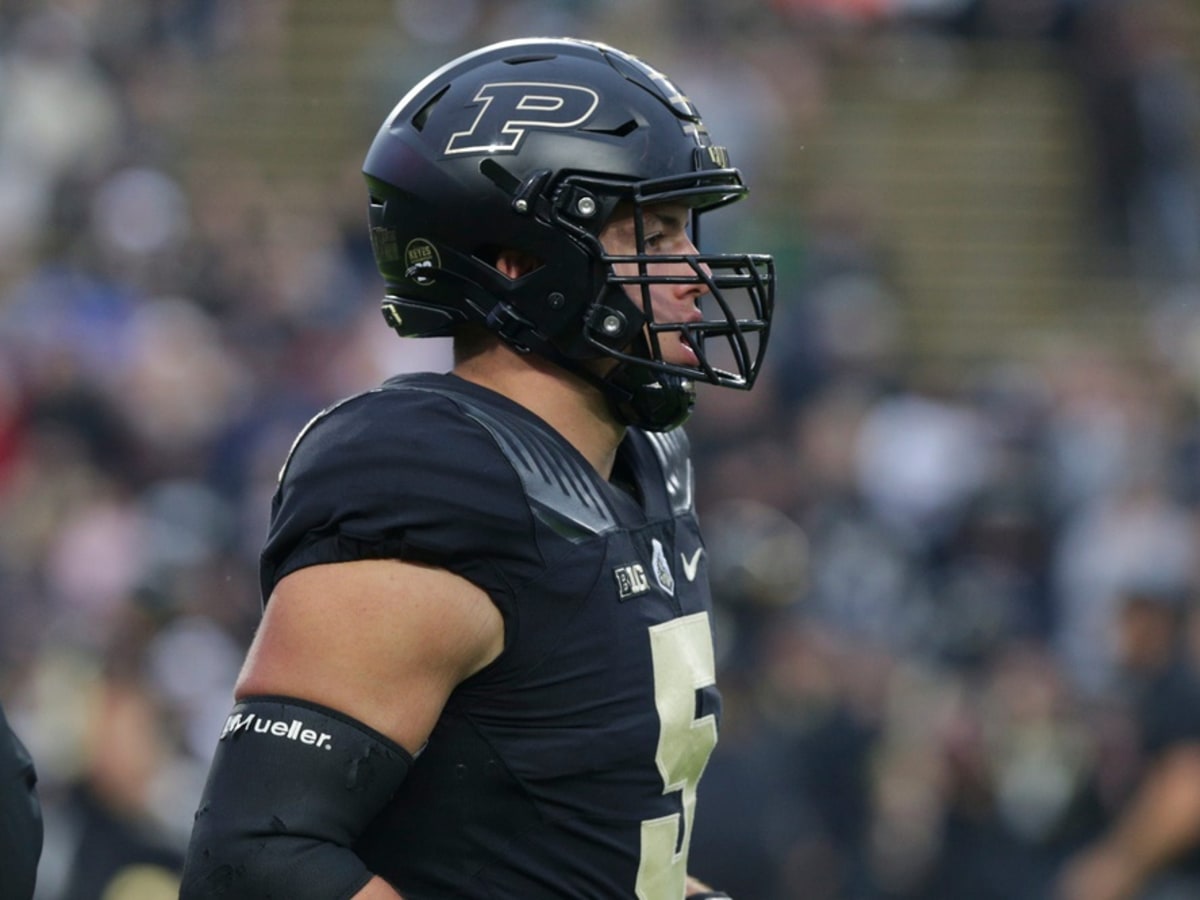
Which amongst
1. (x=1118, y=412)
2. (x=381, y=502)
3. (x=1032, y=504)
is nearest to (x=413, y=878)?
(x=381, y=502)

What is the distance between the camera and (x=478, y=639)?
238 centimetres

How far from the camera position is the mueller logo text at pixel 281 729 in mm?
2303

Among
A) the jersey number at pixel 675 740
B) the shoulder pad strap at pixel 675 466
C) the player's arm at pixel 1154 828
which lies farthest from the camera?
the player's arm at pixel 1154 828

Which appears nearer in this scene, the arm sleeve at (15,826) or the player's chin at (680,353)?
the arm sleeve at (15,826)

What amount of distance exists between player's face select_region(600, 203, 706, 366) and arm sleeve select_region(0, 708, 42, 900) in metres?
0.93

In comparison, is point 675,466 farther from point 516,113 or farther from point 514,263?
point 516,113

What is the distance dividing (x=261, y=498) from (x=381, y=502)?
5793 mm

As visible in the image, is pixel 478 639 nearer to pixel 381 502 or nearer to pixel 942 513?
pixel 381 502

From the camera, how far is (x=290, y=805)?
2.31 m

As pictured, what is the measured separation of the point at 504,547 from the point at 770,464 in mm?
5900

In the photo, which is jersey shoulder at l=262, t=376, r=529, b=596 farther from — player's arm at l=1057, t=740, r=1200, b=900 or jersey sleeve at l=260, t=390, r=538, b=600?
player's arm at l=1057, t=740, r=1200, b=900

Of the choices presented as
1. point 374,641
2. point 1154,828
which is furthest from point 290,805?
point 1154,828

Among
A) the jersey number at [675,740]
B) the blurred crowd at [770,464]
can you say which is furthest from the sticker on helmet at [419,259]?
the blurred crowd at [770,464]

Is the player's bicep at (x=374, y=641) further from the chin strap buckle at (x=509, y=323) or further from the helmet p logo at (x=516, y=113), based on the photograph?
the helmet p logo at (x=516, y=113)
